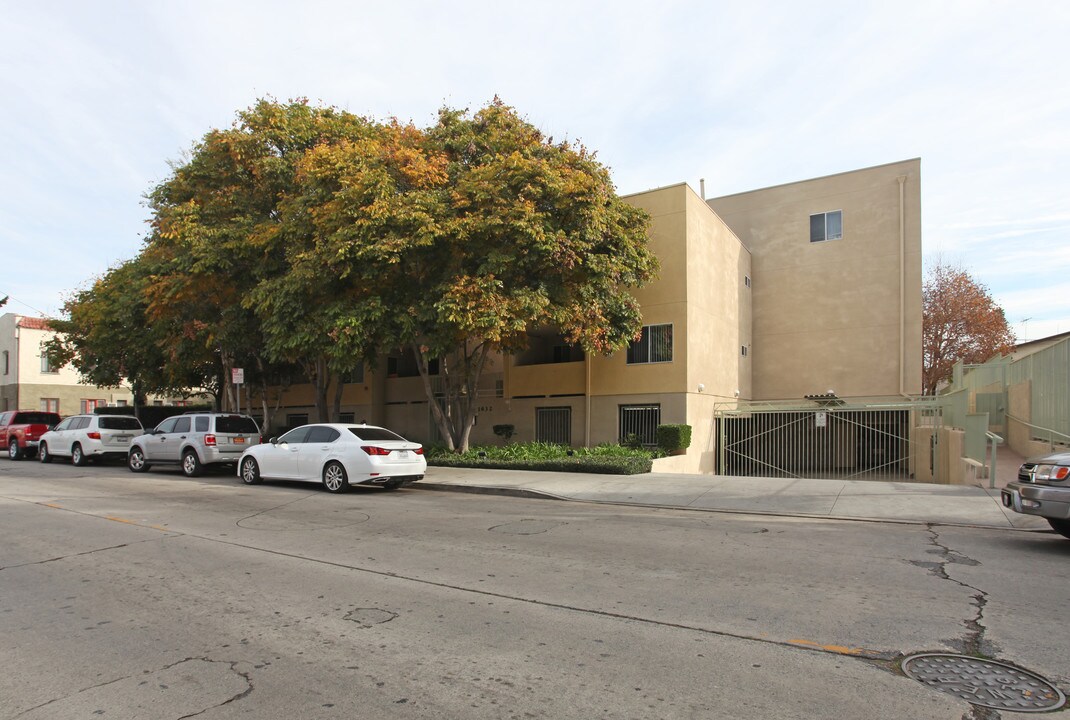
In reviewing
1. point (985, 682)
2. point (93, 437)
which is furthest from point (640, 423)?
point (985, 682)

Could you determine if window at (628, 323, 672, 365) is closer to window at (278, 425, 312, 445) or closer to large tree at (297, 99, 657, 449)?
large tree at (297, 99, 657, 449)

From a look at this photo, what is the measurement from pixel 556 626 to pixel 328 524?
5.97m

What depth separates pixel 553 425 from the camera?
80.1 feet

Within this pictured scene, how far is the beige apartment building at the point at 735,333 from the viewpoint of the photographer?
22.6 metres

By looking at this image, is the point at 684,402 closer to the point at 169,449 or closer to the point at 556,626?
the point at 169,449

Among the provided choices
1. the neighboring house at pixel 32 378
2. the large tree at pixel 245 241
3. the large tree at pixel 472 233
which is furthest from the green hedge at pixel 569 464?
the neighboring house at pixel 32 378

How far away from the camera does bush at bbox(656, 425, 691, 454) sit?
67.9 ft

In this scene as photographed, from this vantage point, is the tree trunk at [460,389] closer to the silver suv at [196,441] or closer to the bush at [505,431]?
the bush at [505,431]

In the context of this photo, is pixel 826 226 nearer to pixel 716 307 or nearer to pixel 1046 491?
pixel 716 307

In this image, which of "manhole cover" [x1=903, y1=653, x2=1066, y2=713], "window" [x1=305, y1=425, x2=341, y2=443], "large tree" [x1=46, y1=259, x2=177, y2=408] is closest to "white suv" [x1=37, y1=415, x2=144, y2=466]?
"large tree" [x1=46, y1=259, x2=177, y2=408]

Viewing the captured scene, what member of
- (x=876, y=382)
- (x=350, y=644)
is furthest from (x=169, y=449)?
(x=876, y=382)

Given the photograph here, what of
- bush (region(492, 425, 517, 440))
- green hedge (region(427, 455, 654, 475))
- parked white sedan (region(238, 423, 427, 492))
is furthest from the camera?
→ bush (region(492, 425, 517, 440))

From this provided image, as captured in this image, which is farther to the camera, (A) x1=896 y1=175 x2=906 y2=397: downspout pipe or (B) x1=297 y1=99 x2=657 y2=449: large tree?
(A) x1=896 y1=175 x2=906 y2=397: downspout pipe

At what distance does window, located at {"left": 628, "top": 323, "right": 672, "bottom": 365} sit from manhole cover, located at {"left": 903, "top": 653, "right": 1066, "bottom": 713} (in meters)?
17.7
